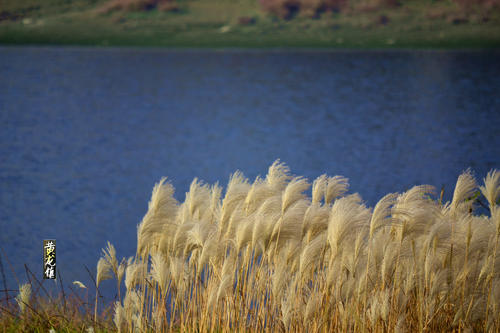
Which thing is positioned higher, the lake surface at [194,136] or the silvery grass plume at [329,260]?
the silvery grass plume at [329,260]

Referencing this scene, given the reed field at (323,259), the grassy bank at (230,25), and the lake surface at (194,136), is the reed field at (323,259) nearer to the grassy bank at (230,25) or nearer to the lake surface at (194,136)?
the lake surface at (194,136)

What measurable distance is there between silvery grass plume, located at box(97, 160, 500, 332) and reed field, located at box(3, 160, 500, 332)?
11 millimetres

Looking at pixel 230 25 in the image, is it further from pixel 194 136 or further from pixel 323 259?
pixel 323 259

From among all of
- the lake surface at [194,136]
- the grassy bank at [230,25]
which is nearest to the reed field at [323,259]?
the lake surface at [194,136]

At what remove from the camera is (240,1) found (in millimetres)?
118625

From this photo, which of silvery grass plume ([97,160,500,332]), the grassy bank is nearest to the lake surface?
silvery grass plume ([97,160,500,332])

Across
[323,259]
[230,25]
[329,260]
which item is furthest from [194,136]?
[230,25]

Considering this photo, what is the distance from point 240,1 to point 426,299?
4630 inches

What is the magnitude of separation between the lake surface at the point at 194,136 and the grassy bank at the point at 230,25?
33442 millimetres

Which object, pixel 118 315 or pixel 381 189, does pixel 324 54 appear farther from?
pixel 118 315

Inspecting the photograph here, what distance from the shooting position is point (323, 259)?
218 inches

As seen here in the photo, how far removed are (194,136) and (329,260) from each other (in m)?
31.6

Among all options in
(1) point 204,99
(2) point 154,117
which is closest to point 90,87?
(1) point 204,99

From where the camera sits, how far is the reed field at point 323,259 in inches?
196
